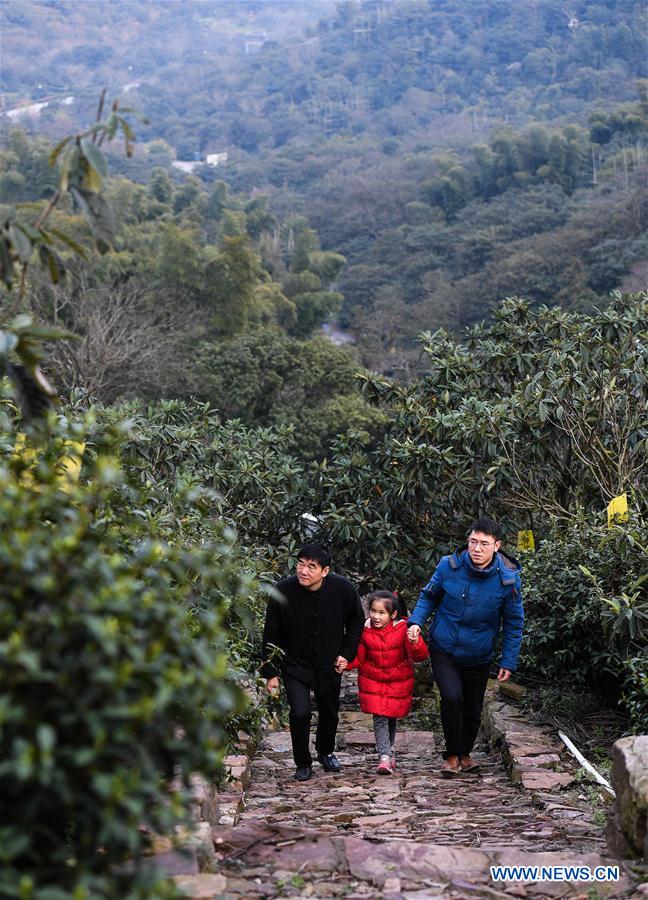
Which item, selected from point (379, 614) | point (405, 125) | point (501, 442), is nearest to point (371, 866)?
point (379, 614)

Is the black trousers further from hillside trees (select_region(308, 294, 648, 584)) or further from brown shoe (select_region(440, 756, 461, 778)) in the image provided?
hillside trees (select_region(308, 294, 648, 584))

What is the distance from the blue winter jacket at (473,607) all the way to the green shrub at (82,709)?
3.47m

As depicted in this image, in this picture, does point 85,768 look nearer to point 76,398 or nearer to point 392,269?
point 76,398

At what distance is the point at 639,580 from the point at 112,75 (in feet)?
457

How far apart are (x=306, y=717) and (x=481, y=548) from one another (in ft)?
4.24

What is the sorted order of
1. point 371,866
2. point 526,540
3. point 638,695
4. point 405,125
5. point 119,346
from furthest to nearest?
1. point 405,125
2. point 119,346
3. point 526,540
4. point 638,695
5. point 371,866

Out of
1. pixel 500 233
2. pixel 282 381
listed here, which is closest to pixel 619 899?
pixel 282 381

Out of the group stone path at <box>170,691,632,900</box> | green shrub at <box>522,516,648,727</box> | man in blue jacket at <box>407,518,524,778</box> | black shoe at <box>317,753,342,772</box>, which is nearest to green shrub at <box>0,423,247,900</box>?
stone path at <box>170,691,632,900</box>

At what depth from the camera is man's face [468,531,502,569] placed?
613 cm

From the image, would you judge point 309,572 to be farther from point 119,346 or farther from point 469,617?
point 119,346

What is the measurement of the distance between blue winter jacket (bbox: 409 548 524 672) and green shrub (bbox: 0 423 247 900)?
3466mm

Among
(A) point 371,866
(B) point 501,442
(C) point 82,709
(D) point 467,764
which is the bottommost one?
(D) point 467,764

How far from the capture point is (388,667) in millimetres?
6570

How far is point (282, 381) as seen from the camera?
80.9 feet
